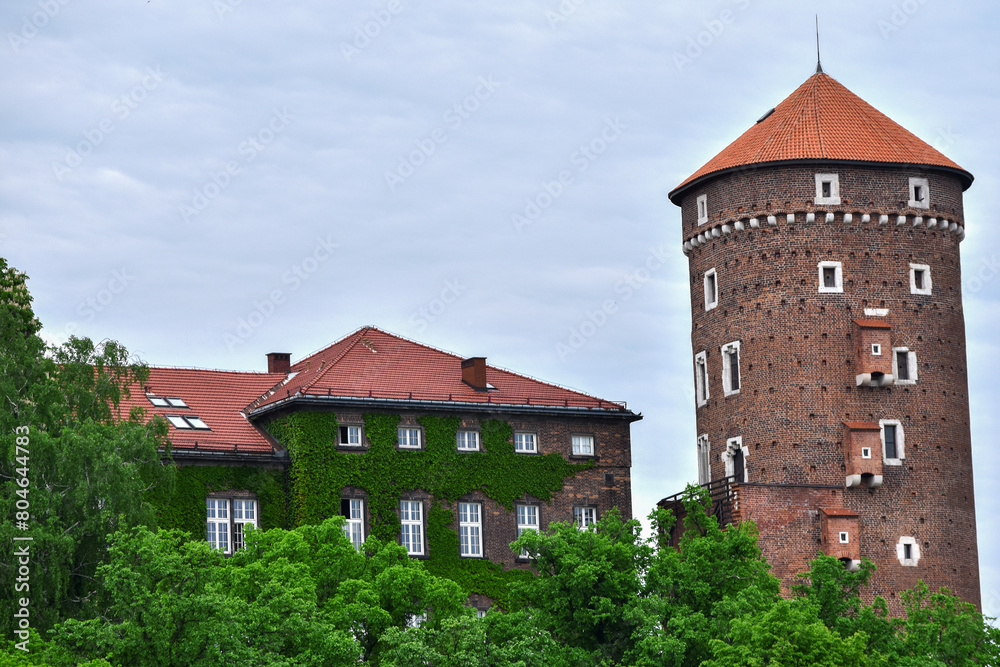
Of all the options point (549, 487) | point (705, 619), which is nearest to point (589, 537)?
point (705, 619)

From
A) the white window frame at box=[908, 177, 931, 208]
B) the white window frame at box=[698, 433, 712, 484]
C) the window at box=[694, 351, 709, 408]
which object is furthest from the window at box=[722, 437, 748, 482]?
the white window frame at box=[908, 177, 931, 208]

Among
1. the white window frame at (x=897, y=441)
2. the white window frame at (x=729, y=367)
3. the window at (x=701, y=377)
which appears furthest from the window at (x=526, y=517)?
the white window frame at (x=897, y=441)

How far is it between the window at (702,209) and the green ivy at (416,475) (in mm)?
10702

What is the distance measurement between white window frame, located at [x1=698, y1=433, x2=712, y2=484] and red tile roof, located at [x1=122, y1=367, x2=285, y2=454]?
1443 centimetres

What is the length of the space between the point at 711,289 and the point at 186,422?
18.3 m

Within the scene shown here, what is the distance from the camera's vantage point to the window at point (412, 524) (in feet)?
225

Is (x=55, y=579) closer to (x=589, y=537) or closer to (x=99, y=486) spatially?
(x=99, y=486)

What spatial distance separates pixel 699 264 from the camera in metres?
74.9

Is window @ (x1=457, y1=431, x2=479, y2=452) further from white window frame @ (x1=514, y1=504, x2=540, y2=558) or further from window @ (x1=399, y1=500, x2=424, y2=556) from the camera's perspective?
window @ (x1=399, y1=500, x2=424, y2=556)

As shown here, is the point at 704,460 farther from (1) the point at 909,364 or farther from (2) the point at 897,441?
(1) the point at 909,364

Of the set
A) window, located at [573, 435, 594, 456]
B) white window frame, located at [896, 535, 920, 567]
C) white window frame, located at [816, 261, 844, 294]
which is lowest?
white window frame, located at [896, 535, 920, 567]

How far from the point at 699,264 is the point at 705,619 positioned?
776 inches

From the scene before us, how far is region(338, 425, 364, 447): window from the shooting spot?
6875 cm

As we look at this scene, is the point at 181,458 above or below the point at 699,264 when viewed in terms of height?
below
